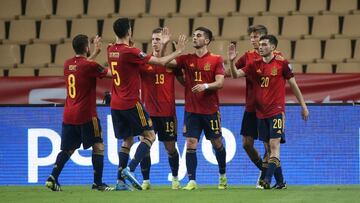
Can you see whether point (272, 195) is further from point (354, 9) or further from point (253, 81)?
point (354, 9)

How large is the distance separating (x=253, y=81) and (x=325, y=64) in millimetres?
5460

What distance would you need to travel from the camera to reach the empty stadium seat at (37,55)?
19188 mm

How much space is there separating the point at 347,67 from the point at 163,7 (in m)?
3.92

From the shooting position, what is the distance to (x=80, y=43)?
12461 mm

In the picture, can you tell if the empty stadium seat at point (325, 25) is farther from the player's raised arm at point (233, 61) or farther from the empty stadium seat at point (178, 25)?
the player's raised arm at point (233, 61)

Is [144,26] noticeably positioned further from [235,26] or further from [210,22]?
[235,26]

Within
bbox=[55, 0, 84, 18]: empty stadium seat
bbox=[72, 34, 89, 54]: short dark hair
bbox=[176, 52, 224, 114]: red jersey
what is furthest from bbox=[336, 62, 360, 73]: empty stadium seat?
bbox=[72, 34, 89, 54]: short dark hair

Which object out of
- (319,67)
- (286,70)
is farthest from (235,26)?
(286,70)

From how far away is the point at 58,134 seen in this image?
48.6 feet

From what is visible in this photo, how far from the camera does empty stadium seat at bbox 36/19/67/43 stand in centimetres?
1962

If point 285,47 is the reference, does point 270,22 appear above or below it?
above

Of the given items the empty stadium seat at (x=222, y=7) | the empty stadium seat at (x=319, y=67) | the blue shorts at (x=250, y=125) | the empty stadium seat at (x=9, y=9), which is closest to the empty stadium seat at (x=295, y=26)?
the empty stadium seat at (x=319, y=67)

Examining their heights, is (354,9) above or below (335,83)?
above

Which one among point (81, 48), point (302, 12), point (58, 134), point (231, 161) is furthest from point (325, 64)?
point (81, 48)
